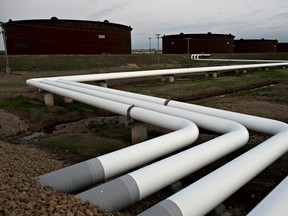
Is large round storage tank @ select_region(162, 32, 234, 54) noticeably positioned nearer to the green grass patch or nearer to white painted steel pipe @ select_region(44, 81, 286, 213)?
white painted steel pipe @ select_region(44, 81, 286, 213)

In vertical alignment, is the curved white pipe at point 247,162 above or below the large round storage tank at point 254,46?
below

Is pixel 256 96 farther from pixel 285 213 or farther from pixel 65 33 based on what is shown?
pixel 65 33

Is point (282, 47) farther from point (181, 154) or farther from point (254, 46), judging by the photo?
point (181, 154)

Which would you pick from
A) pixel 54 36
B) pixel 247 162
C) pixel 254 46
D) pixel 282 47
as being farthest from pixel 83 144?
pixel 282 47

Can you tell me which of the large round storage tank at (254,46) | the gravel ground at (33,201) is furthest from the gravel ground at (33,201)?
the large round storage tank at (254,46)

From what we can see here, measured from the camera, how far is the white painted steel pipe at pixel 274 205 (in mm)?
3244

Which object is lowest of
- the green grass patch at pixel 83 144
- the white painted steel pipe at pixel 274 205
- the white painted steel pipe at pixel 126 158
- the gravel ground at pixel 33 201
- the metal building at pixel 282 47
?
the green grass patch at pixel 83 144

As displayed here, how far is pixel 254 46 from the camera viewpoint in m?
60.2

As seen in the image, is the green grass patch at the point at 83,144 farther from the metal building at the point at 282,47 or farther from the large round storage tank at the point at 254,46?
the metal building at the point at 282,47

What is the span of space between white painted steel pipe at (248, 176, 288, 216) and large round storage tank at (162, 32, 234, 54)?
1939 inches

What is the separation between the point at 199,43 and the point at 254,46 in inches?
634

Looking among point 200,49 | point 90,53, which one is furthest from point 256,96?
point 200,49

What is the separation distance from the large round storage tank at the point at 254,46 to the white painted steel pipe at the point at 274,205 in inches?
2448

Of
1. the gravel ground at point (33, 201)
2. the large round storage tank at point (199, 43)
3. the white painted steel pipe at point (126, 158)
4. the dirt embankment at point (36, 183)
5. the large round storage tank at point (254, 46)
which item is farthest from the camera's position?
the large round storage tank at point (254, 46)
